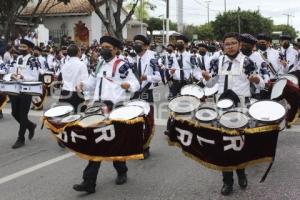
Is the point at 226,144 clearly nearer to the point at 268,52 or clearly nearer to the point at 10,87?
the point at 10,87

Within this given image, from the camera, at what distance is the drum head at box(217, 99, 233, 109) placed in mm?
6008

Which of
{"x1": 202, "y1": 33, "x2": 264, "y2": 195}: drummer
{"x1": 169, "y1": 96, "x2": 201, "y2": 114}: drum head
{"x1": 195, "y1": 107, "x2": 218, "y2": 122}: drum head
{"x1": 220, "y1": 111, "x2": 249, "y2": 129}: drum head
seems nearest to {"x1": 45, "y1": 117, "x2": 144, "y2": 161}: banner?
{"x1": 169, "y1": 96, "x2": 201, "y2": 114}: drum head

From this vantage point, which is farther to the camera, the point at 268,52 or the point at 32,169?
the point at 268,52

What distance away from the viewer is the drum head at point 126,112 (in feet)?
18.4

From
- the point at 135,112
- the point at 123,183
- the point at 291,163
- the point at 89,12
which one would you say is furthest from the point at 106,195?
the point at 89,12

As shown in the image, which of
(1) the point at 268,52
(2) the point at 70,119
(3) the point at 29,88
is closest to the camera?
(2) the point at 70,119

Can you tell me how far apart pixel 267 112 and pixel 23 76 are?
497cm

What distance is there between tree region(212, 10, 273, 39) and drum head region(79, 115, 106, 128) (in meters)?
69.9

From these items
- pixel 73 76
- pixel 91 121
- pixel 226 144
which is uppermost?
pixel 73 76

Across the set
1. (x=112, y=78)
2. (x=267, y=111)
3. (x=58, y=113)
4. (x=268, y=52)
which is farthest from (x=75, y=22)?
(x=267, y=111)

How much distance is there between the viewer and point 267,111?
17.5 ft

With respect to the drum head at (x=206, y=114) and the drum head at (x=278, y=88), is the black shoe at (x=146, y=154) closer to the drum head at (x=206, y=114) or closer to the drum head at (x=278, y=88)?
the drum head at (x=278, y=88)

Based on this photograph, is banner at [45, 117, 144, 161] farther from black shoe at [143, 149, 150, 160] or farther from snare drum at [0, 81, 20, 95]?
snare drum at [0, 81, 20, 95]

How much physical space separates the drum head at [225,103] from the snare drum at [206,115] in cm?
47
